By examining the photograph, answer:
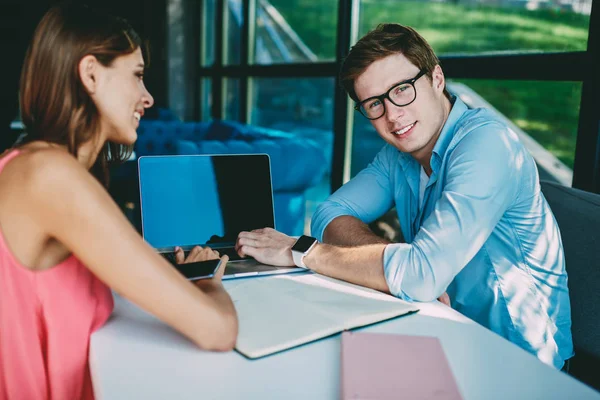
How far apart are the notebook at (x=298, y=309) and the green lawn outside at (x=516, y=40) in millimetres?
1144

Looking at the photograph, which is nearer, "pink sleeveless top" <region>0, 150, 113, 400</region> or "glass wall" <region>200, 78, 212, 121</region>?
"pink sleeveless top" <region>0, 150, 113, 400</region>

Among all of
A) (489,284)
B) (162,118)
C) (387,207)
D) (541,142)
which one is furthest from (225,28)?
(489,284)

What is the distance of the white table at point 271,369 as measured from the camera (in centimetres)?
82

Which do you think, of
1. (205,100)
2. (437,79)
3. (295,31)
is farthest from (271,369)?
(205,100)

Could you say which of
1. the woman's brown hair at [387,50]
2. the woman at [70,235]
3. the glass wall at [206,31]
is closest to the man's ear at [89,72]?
the woman at [70,235]

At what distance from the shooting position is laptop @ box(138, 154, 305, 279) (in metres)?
1.54

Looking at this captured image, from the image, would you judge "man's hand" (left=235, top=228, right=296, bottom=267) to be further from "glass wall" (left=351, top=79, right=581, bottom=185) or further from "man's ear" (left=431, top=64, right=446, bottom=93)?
"glass wall" (left=351, top=79, right=581, bottom=185)

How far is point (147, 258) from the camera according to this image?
88 centimetres

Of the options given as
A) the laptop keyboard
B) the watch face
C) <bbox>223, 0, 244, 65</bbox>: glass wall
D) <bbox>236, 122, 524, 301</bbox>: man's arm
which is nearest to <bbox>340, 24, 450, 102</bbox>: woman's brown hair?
<bbox>236, 122, 524, 301</bbox>: man's arm

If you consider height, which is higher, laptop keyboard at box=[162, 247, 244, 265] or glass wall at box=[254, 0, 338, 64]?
glass wall at box=[254, 0, 338, 64]

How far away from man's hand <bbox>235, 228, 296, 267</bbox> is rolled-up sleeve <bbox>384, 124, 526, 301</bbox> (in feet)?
0.94

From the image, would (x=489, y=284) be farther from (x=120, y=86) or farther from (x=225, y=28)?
(x=225, y=28)

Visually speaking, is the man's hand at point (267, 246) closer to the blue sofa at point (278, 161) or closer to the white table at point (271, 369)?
the white table at point (271, 369)

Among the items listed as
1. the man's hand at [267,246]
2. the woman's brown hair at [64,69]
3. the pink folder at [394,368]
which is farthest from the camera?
the man's hand at [267,246]
